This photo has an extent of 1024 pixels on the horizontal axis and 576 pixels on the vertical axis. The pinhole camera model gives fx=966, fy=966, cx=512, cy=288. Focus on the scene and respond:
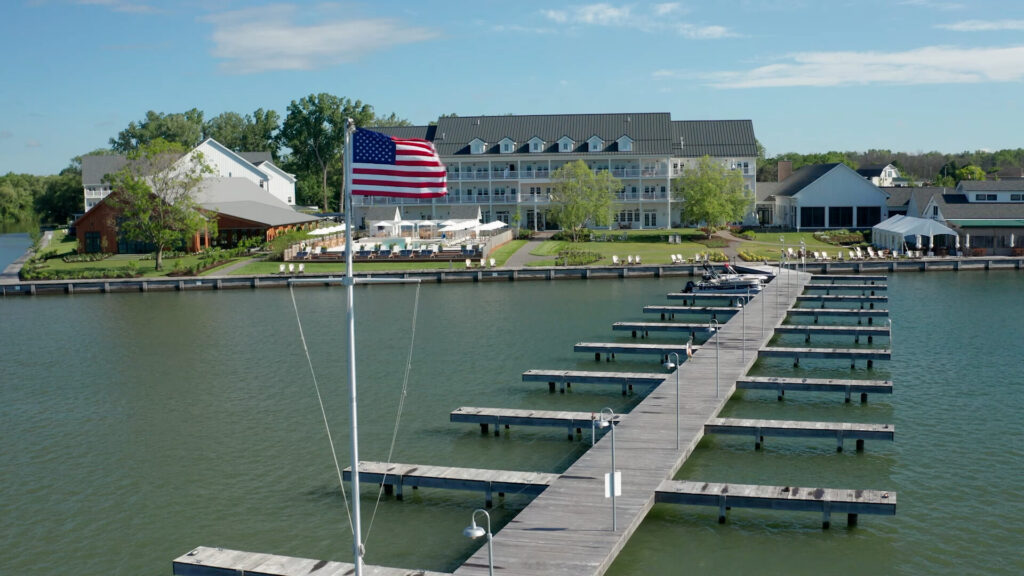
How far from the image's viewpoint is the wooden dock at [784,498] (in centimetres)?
2047

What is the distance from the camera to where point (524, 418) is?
28.6m

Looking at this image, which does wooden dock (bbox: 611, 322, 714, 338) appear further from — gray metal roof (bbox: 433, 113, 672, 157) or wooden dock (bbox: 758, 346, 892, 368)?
gray metal roof (bbox: 433, 113, 672, 157)

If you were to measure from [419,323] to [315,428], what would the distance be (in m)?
21.2

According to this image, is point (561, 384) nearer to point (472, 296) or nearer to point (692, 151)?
point (472, 296)

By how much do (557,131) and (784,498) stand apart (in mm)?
87782

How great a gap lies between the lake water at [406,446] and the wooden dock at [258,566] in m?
1.82

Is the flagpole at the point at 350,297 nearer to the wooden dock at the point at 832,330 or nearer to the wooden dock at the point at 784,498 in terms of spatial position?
the wooden dock at the point at 784,498

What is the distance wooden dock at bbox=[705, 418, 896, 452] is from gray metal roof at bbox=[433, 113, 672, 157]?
3036 inches

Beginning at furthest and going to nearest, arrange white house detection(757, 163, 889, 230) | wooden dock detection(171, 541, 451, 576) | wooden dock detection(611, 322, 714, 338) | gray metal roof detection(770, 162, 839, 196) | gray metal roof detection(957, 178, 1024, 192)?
1. gray metal roof detection(770, 162, 839, 196)
2. white house detection(757, 163, 889, 230)
3. gray metal roof detection(957, 178, 1024, 192)
4. wooden dock detection(611, 322, 714, 338)
5. wooden dock detection(171, 541, 451, 576)

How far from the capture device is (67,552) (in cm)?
2144

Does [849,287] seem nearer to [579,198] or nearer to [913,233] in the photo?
[913,233]

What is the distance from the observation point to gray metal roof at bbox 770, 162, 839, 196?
96.2 metres

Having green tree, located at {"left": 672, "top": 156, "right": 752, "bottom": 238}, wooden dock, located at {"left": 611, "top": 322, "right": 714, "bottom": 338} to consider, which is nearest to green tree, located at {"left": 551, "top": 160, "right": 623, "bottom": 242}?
green tree, located at {"left": 672, "top": 156, "right": 752, "bottom": 238}

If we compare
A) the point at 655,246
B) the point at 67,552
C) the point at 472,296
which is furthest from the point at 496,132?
the point at 67,552
